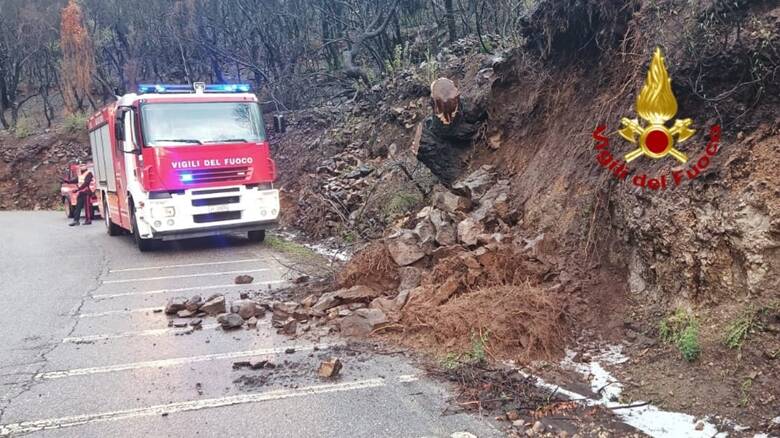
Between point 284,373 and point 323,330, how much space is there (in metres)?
1.17

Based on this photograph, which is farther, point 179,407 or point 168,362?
point 168,362

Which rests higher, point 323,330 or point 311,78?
point 311,78

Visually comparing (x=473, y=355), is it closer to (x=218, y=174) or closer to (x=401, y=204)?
(x=401, y=204)

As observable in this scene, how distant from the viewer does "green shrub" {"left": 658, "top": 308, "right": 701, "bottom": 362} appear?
175 inches

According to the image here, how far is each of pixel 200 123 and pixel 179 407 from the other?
7.93 metres

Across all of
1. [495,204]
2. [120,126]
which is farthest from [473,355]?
[120,126]

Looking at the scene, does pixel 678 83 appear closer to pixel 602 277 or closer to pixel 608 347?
pixel 602 277

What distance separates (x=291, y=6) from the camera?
2502 centimetres

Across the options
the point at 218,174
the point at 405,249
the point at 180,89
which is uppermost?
the point at 180,89

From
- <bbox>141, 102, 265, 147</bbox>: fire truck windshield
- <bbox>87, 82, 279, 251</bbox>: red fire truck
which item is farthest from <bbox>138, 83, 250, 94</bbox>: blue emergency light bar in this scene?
<bbox>141, 102, 265, 147</bbox>: fire truck windshield

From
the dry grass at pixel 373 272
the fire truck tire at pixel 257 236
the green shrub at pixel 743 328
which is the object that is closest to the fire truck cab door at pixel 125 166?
the fire truck tire at pixel 257 236

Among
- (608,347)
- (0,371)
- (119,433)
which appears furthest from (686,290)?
(0,371)

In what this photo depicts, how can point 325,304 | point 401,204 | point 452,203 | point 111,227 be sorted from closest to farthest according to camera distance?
point 325,304
point 452,203
point 401,204
point 111,227

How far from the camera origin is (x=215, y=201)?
11734 millimetres
